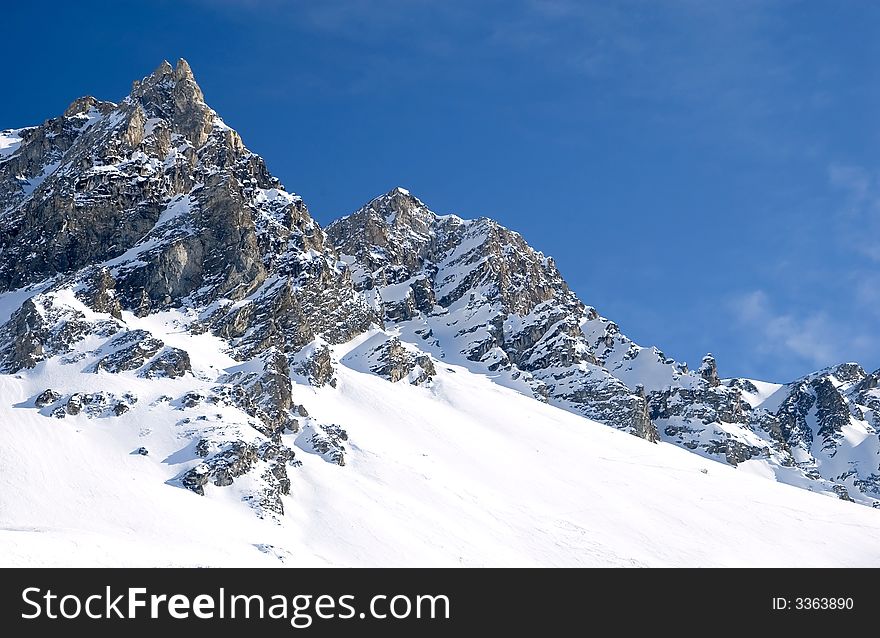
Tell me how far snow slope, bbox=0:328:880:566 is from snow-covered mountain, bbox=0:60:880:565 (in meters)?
0.37

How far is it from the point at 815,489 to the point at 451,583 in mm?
146550

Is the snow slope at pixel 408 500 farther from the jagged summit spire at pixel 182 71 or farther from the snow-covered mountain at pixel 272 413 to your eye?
the jagged summit spire at pixel 182 71

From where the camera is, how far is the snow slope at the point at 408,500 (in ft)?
279

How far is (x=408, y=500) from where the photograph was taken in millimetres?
104312

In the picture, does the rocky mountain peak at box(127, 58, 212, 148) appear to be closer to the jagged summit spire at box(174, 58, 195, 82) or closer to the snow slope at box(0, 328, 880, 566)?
the jagged summit spire at box(174, 58, 195, 82)

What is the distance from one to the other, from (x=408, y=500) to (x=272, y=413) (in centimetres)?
2179

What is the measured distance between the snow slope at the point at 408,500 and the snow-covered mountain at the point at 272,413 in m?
0.37

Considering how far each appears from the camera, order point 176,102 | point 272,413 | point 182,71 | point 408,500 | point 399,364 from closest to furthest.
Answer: point 408,500 → point 272,413 → point 399,364 → point 176,102 → point 182,71

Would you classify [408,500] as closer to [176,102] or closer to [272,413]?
[272,413]

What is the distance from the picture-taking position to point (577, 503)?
373 feet

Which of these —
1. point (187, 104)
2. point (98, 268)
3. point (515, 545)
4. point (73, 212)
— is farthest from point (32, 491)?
point (187, 104)

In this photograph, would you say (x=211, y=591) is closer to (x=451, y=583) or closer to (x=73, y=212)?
(x=451, y=583)

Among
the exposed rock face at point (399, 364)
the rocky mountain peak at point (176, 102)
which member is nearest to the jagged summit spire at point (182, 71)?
the rocky mountain peak at point (176, 102)

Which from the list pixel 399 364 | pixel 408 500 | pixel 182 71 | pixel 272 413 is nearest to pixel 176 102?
pixel 182 71
